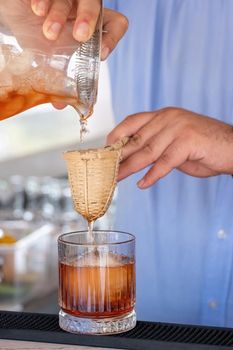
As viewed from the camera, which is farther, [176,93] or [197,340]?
[176,93]

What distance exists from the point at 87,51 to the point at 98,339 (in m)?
0.49

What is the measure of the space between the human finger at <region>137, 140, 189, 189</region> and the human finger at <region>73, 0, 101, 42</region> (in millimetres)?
334

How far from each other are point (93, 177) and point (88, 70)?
18 cm

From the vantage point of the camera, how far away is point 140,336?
1250 millimetres

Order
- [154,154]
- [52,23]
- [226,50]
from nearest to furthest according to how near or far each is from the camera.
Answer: [52,23] < [154,154] < [226,50]

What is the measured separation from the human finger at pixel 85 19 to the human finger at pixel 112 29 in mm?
151

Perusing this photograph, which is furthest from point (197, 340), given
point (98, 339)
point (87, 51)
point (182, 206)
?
point (182, 206)

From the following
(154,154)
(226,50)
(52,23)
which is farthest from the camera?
(226,50)

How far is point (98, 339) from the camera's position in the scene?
123cm

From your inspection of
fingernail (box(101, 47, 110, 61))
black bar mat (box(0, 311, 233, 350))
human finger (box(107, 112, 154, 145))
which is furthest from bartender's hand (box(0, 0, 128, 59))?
black bar mat (box(0, 311, 233, 350))

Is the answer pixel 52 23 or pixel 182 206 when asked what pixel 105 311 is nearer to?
pixel 52 23

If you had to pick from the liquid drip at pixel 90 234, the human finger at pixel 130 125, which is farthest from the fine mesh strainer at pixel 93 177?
the human finger at pixel 130 125

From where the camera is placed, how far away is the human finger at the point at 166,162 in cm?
148

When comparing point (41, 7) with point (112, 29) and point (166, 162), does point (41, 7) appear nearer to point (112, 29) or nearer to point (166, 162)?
point (112, 29)
